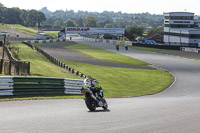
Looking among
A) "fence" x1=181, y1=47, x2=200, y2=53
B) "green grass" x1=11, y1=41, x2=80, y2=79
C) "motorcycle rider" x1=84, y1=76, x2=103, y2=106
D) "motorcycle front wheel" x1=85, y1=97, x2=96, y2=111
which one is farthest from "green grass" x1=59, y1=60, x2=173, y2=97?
A: "fence" x1=181, y1=47, x2=200, y2=53

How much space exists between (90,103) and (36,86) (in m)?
6.47

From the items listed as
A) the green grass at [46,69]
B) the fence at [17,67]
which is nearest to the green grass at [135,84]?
the green grass at [46,69]

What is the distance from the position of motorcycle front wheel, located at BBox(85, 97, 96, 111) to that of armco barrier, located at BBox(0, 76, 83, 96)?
19.2 ft

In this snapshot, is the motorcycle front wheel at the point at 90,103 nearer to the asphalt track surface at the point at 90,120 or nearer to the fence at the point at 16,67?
the asphalt track surface at the point at 90,120

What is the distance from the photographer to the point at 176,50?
86.4 meters

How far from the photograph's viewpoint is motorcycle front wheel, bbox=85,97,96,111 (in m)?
15.4

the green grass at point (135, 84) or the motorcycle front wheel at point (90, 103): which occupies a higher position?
the motorcycle front wheel at point (90, 103)

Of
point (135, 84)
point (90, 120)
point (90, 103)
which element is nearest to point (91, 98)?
point (90, 103)

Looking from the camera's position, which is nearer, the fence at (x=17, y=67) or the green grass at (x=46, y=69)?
the fence at (x=17, y=67)

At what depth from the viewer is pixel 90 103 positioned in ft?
50.7

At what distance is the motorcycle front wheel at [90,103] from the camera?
15.4 m

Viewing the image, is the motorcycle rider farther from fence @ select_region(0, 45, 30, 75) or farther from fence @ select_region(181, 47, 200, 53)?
fence @ select_region(181, 47, 200, 53)

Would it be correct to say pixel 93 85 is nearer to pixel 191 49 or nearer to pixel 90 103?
pixel 90 103

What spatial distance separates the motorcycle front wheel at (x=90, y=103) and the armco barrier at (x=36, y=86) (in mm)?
5851
